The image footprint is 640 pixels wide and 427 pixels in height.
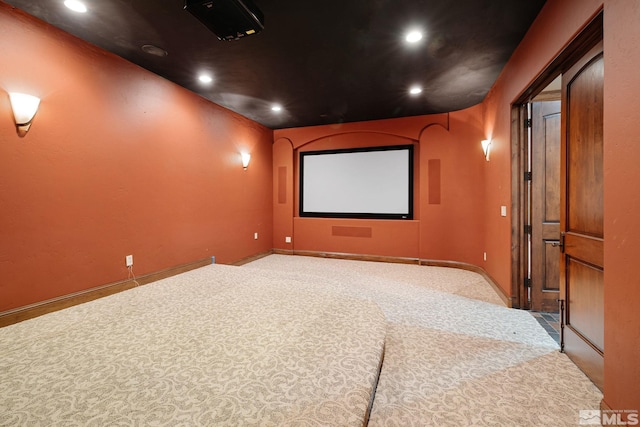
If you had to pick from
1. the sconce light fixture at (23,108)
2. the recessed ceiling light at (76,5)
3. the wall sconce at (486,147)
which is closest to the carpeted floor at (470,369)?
the wall sconce at (486,147)

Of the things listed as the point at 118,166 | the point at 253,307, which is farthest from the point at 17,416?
the point at 118,166

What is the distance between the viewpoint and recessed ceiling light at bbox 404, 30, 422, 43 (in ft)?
8.14

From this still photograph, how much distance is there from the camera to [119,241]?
2.91 metres

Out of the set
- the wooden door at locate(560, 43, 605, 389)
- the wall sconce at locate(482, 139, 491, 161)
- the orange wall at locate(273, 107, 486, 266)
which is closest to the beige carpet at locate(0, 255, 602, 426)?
the wooden door at locate(560, 43, 605, 389)

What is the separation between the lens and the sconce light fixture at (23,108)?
2148mm

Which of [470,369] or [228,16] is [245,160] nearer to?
[228,16]

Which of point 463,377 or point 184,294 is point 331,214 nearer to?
point 184,294

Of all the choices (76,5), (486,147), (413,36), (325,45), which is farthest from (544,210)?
(76,5)

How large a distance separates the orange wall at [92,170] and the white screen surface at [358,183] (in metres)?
2.12

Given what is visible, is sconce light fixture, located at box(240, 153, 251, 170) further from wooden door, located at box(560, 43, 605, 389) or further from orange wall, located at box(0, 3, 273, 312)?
wooden door, located at box(560, 43, 605, 389)

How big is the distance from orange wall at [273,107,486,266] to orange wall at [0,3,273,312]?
6.07 ft

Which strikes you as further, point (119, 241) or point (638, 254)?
point (119, 241)

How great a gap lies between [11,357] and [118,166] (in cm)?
199

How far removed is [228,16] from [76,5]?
4.07 ft
